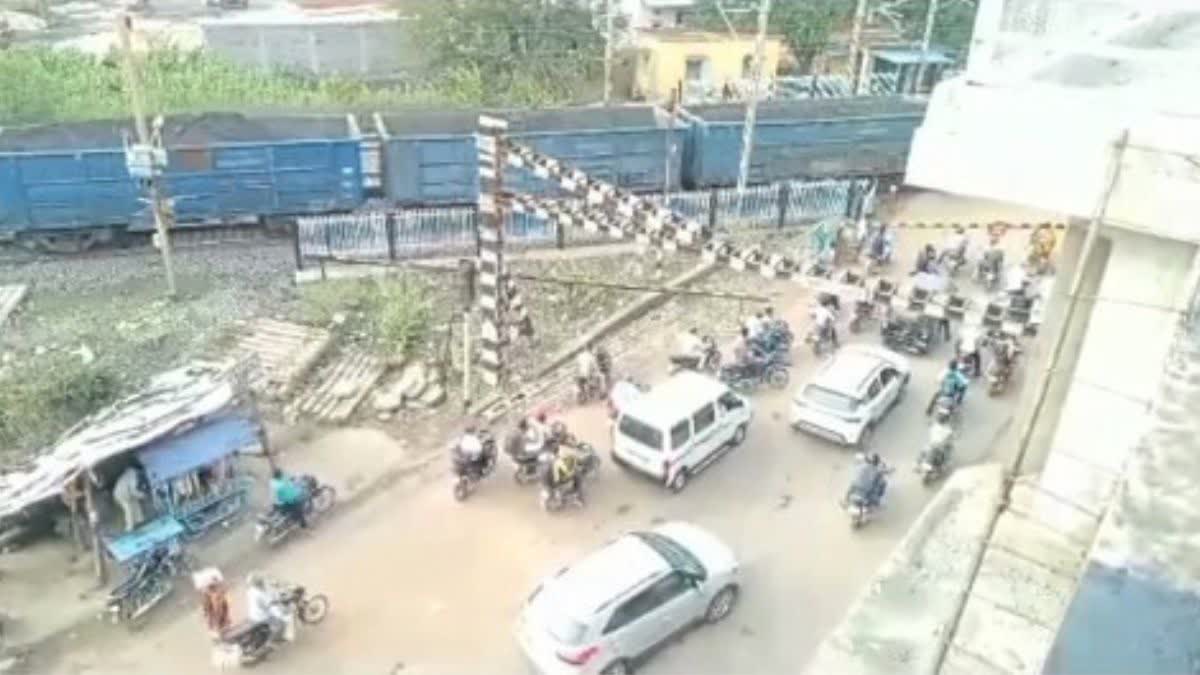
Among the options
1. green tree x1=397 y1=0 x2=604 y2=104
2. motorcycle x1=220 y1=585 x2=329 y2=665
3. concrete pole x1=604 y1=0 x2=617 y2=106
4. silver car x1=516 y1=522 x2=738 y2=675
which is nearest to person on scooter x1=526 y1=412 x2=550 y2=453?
silver car x1=516 y1=522 x2=738 y2=675

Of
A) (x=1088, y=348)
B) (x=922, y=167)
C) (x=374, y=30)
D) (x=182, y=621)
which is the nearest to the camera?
(x=922, y=167)

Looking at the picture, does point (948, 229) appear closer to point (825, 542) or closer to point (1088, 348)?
point (825, 542)

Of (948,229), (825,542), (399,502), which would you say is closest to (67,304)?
(399,502)

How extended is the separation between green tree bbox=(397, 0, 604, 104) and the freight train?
6001 mm

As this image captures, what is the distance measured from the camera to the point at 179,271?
19.6m

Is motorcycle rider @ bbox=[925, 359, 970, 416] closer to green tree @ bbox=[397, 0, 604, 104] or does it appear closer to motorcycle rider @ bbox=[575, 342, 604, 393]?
motorcycle rider @ bbox=[575, 342, 604, 393]

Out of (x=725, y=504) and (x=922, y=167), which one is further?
Result: (x=725, y=504)

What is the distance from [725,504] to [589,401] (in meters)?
2.95

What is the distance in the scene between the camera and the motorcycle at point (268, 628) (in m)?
11.4

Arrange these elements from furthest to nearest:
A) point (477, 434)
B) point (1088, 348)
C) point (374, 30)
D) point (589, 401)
A: point (374, 30)
point (589, 401)
point (477, 434)
point (1088, 348)

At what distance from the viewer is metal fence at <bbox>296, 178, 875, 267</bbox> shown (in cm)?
1972

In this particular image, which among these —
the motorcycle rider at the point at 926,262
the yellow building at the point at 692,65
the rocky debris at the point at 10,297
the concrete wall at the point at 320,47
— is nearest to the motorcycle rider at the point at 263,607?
the rocky debris at the point at 10,297

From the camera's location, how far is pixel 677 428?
14.1 m

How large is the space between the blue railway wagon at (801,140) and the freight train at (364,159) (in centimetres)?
3
